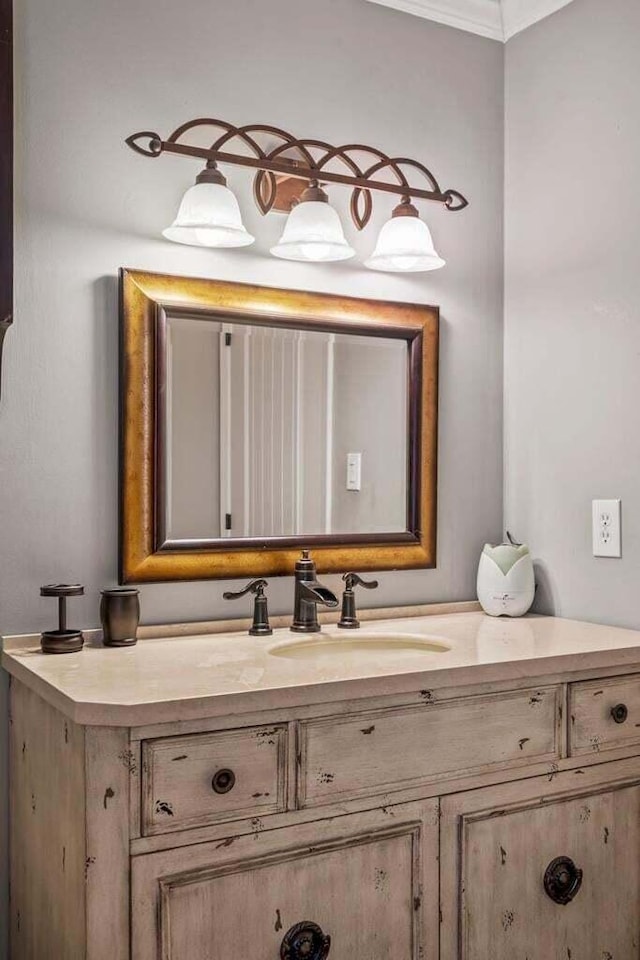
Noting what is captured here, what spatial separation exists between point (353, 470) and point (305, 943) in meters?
1.03

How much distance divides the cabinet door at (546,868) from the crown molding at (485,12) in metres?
1.81

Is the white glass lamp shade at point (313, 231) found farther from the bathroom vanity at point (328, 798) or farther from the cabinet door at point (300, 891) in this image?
the cabinet door at point (300, 891)

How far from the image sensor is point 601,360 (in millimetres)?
2096

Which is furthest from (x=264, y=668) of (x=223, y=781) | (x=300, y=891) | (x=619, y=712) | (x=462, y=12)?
(x=462, y=12)

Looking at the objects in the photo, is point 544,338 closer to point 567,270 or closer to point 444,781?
point 567,270

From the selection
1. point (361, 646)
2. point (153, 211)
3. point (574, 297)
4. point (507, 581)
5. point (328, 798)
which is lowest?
point (328, 798)

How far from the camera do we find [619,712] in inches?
70.6

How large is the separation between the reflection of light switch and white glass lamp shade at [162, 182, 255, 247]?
1.88ft

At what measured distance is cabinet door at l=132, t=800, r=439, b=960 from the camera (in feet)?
4.40

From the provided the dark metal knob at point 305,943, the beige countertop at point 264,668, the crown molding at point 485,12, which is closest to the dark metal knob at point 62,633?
the beige countertop at point 264,668

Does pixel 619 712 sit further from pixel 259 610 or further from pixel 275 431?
pixel 275 431

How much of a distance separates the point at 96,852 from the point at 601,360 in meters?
1.51

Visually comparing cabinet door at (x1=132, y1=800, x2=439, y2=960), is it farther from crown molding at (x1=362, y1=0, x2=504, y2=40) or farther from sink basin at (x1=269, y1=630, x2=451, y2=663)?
crown molding at (x1=362, y1=0, x2=504, y2=40)

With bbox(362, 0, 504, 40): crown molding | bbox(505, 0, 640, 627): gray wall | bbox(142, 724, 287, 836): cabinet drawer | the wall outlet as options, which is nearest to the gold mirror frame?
bbox(505, 0, 640, 627): gray wall
